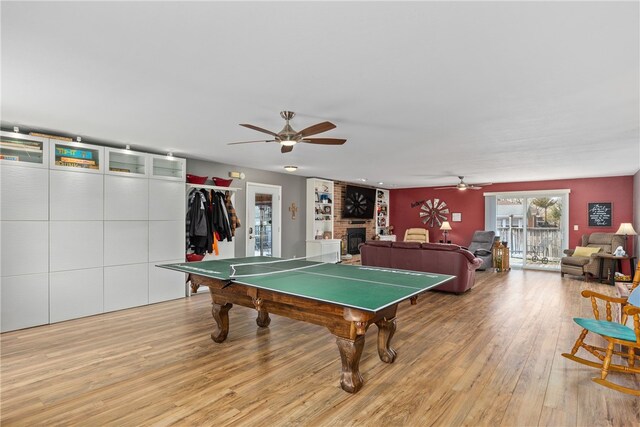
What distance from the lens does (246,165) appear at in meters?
6.61

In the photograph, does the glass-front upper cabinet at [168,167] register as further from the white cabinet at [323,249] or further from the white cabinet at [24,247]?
the white cabinet at [323,249]

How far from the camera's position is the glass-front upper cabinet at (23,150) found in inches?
150

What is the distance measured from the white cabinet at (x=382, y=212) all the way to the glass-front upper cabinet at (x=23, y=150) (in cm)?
854

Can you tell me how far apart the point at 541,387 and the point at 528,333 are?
1419 mm

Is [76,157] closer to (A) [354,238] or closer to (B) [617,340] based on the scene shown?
(B) [617,340]

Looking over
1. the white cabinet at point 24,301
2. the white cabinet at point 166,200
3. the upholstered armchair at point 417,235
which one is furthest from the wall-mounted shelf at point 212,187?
the upholstered armchair at point 417,235

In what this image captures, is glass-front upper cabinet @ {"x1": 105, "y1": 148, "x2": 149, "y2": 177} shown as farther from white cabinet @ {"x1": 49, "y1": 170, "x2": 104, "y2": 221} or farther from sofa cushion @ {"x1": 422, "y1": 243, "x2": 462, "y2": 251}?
sofa cushion @ {"x1": 422, "y1": 243, "x2": 462, "y2": 251}

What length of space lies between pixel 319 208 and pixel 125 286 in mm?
4983

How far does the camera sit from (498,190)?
922cm

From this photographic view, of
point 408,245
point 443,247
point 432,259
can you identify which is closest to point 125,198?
point 408,245

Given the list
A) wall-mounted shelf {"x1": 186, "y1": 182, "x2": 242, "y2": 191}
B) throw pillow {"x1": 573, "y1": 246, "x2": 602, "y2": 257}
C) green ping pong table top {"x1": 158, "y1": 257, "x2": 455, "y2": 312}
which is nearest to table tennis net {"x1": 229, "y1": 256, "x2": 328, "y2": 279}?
green ping pong table top {"x1": 158, "y1": 257, "x2": 455, "y2": 312}

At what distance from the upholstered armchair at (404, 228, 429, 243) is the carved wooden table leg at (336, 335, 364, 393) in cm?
828

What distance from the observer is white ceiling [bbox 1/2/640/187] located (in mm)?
1729

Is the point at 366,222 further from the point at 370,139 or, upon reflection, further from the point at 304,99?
the point at 304,99
